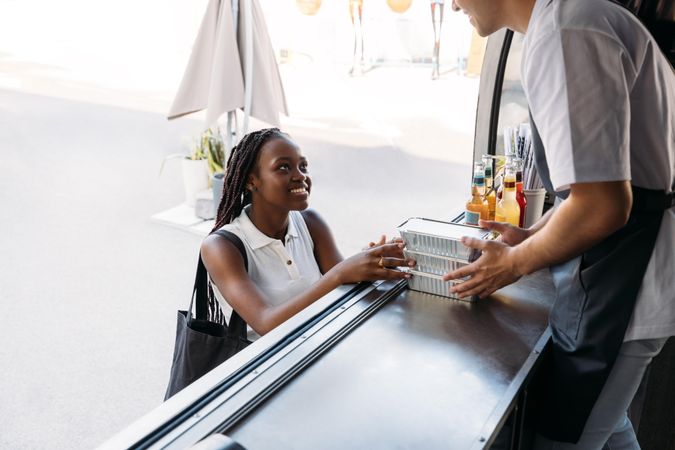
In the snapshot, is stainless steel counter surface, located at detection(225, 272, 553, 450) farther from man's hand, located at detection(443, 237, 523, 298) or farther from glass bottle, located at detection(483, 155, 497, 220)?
glass bottle, located at detection(483, 155, 497, 220)

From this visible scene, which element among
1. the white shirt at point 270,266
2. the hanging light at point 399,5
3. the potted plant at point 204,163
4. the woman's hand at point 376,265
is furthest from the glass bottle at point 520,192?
the hanging light at point 399,5

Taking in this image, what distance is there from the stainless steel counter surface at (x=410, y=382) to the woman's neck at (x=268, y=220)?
536 millimetres

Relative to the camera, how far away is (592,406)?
4.26 feet

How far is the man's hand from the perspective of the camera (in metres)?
1.32

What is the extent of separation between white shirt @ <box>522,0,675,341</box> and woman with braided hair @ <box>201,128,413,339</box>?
604 mm

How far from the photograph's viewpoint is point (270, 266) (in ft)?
6.05

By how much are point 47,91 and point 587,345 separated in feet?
32.6

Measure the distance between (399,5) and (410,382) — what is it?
923cm

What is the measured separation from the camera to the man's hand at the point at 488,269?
132cm

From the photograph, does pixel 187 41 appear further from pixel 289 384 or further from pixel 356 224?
pixel 289 384

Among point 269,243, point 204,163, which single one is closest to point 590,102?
point 269,243

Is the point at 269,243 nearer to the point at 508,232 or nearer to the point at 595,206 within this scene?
the point at 508,232

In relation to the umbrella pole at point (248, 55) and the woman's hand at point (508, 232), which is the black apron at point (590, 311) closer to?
the woman's hand at point (508, 232)

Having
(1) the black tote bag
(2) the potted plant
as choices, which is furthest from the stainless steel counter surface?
(2) the potted plant
